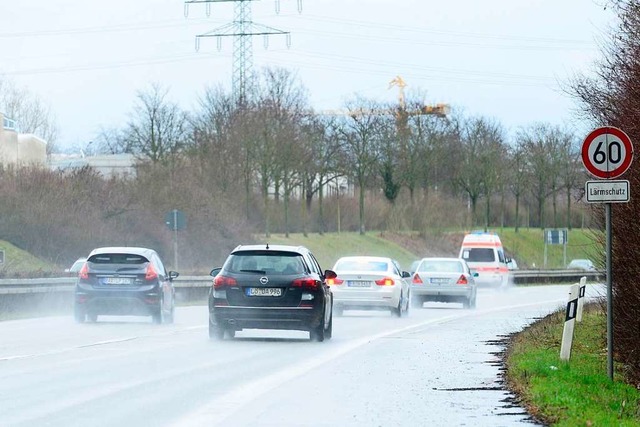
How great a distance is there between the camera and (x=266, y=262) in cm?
2400

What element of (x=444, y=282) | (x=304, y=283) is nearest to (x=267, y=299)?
(x=304, y=283)

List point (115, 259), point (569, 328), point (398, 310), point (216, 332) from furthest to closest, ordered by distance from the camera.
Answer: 1. point (398, 310)
2. point (115, 259)
3. point (216, 332)
4. point (569, 328)

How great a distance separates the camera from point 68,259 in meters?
56.2

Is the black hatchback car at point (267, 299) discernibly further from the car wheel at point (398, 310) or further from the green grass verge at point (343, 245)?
the green grass verge at point (343, 245)

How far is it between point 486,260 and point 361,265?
26.6m

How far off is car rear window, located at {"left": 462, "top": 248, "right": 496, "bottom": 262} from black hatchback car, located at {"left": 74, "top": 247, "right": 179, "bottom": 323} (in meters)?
33.4

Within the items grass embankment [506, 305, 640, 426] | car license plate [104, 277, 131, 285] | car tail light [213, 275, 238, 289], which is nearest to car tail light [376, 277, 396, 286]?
car license plate [104, 277, 131, 285]

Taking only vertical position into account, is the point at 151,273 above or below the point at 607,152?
below

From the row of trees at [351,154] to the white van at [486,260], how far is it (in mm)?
7462

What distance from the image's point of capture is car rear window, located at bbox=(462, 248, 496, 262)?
61625mm

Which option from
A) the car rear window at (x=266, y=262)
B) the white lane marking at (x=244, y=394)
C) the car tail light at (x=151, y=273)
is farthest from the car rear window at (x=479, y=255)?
the white lane marking at (x=244, y=394)

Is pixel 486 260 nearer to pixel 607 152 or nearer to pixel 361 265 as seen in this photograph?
pixel 361 265

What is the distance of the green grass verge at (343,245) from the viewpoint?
259 ft

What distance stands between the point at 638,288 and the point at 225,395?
4519 mm
